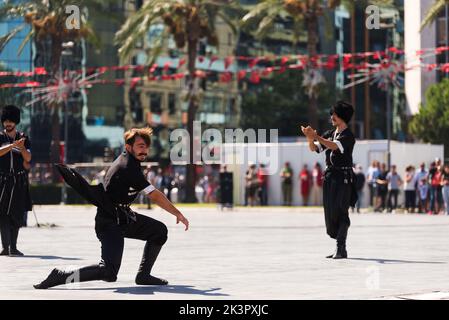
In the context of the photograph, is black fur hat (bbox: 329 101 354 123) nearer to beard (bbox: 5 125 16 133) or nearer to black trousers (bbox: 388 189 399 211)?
beard (bbox: 5 125 16 133)

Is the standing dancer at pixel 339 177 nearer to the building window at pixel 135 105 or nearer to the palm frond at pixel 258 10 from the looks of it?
the palm frond at pixel 258 10

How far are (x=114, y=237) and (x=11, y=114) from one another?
14.6 ft

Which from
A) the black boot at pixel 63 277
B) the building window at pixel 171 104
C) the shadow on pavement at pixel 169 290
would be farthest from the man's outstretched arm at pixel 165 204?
the building window at pixel 171 104

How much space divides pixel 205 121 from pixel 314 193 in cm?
5105

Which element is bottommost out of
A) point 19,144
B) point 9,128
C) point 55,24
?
point 19,144

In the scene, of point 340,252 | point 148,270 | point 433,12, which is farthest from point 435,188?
point 148,270

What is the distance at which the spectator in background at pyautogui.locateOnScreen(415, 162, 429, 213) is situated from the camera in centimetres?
3744

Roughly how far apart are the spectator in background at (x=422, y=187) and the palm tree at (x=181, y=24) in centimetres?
1208

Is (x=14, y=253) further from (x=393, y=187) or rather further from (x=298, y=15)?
(x=298, y=15)

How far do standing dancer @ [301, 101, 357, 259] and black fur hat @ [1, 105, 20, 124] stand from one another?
368 cm

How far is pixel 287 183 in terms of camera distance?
143 feet

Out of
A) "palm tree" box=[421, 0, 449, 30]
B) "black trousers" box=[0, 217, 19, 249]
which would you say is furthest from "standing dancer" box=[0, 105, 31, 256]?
"palm tree" box=[421, 0, 449, 30]

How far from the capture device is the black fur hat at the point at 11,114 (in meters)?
14.7

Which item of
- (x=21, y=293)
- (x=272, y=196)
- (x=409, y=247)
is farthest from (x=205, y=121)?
(x=21, y=293)
